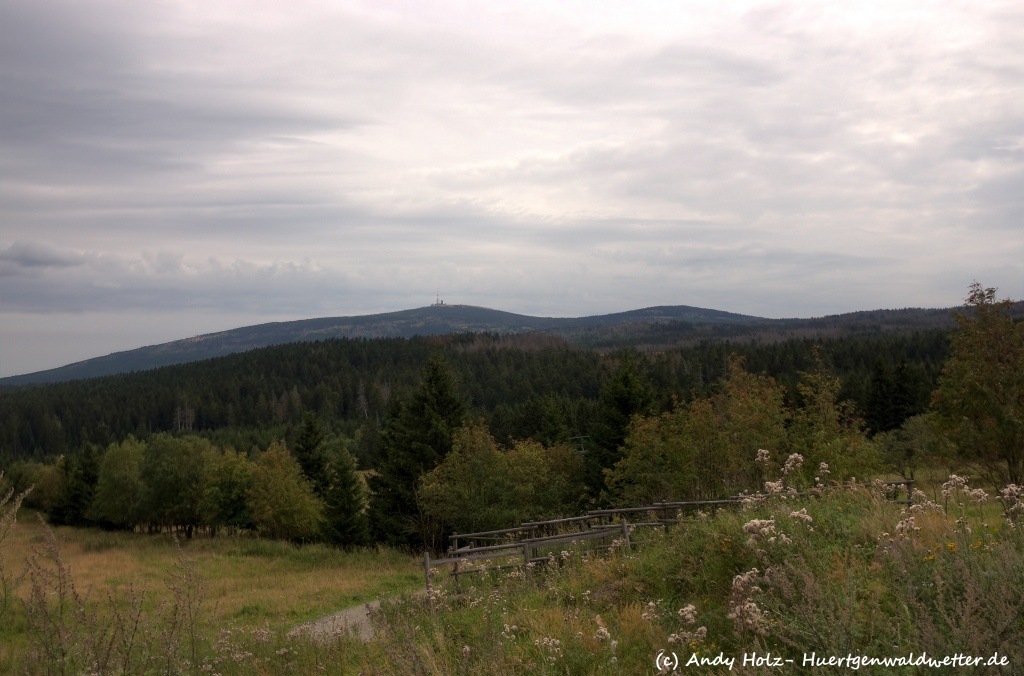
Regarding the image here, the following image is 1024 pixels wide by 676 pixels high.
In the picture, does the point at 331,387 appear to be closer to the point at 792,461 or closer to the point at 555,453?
the point at 555,453

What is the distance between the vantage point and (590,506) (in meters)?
38.7

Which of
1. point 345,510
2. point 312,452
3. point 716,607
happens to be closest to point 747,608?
point 716,607

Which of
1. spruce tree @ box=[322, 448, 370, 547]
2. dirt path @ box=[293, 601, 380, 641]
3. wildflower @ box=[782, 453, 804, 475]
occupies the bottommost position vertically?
spruce tree @ box=[322, 448, 370, 547]

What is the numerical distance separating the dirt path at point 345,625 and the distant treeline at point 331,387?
64.4 m

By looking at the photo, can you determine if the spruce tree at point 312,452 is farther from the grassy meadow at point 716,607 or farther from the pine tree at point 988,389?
the pine tree at point 988,389

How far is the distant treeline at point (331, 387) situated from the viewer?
352ft

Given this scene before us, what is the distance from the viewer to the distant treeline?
107250 millimetres

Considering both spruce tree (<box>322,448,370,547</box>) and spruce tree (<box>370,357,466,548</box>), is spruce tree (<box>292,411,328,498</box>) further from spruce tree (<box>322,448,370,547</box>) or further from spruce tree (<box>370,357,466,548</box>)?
spruce tree (<box>370,357,466,548</box>)

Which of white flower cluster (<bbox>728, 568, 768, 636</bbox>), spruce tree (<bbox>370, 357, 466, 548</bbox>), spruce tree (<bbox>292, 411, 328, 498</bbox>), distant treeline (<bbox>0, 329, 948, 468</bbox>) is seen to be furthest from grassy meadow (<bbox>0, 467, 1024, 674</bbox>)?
distant treeline (<bbox>0, 329, 948, 468</bbox>)

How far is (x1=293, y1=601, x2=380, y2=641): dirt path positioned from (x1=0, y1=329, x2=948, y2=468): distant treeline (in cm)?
6445

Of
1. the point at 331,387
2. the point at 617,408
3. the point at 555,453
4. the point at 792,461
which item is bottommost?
the point at 331,387

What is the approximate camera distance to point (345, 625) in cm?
1120

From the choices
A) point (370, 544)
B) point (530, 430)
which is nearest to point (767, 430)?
point (370, 544)

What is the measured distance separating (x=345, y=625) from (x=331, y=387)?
477 feet
